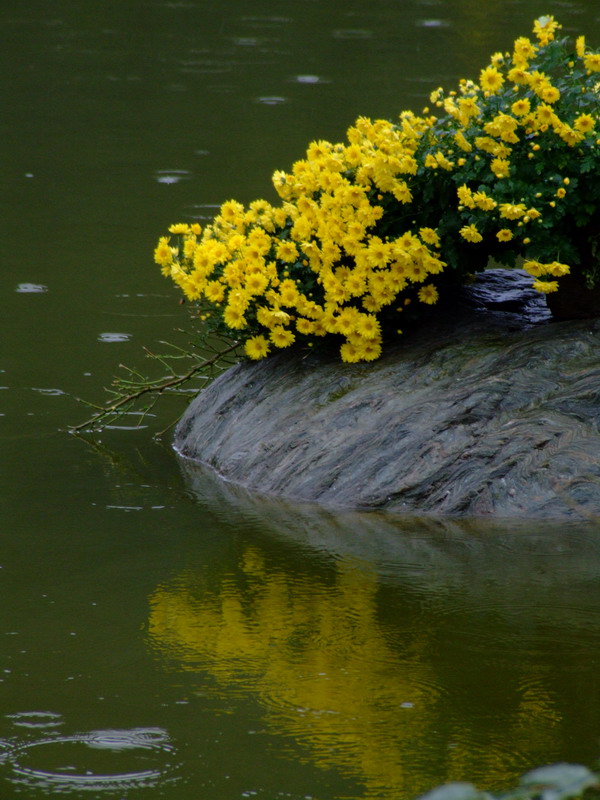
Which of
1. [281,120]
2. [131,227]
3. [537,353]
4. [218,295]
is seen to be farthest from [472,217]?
[281,120]

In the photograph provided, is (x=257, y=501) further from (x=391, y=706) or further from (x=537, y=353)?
(x=391, y=706)

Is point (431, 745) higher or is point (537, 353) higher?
point (537, 353)

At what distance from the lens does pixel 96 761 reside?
3.64 m

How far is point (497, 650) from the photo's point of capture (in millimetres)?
4352

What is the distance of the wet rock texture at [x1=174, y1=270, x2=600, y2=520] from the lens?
570 centimetres

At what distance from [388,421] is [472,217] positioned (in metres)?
1.03

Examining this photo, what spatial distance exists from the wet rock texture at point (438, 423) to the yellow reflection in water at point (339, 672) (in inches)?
31.9

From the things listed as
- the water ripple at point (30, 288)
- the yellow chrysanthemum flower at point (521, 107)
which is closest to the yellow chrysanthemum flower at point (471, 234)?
the yellow chrysanthemum flower at point (521, 107)

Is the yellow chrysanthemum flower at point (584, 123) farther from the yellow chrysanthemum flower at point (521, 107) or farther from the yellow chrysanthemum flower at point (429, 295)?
the yellow chrysanthemum flower at point (429, 295)

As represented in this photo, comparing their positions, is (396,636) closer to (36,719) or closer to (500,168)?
(36,719)

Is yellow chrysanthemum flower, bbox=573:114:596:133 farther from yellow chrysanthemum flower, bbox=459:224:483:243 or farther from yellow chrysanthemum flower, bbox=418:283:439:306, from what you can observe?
yellow chrysanthemum flower, bbox=418:283:439:306

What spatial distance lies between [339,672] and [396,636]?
380mm

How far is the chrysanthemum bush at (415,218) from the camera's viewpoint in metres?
5.89

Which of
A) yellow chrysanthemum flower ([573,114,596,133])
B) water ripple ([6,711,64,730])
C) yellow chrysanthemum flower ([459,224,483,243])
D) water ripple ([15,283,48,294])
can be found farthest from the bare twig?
water ripple ([6,711,64,730])
